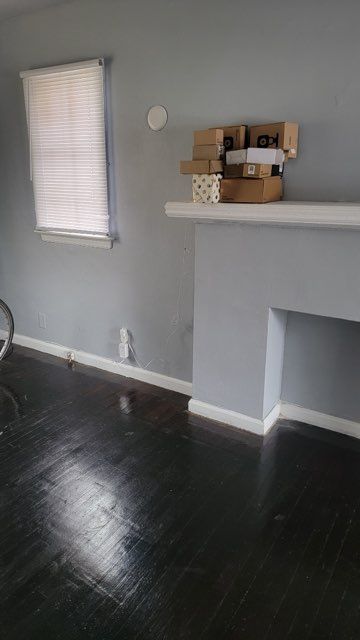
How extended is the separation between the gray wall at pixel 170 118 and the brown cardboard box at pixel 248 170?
0.24 m

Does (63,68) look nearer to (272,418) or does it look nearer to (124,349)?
(124,349)

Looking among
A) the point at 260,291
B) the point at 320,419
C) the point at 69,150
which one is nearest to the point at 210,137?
the point at 260,291

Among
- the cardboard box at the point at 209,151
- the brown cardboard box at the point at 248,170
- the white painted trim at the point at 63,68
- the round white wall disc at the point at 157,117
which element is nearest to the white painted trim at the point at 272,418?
the brown cardboard box at the point at 248,170

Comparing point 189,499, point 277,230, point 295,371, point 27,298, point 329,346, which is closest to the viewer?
point 189,499

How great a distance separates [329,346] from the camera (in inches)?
98.7

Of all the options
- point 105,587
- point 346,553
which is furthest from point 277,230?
point 105,587

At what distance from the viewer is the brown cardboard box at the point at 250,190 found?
2.18 m

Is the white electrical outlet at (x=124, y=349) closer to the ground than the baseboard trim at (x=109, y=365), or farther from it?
farther from it

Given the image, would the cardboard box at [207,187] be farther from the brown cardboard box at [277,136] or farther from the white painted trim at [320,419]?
the white painted trim at [320,419]

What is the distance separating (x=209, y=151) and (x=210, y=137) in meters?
0.07

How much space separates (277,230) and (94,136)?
155 cm

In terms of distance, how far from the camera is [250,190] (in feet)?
7.23

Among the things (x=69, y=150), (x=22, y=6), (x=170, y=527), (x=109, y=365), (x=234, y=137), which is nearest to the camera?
(x=170, y=527)

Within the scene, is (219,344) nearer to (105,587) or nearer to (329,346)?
(329,346)
